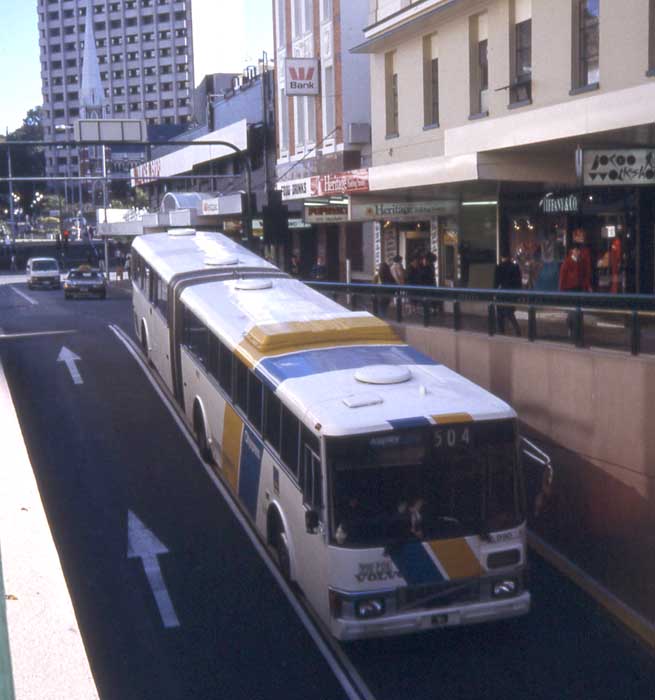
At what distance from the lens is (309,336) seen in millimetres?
12172

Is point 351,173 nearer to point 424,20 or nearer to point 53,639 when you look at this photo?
point 424,20

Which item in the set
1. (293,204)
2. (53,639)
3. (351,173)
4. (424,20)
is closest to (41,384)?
(351,173)

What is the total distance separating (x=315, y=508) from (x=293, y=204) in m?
33.4

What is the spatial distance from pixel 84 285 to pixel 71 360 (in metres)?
22.7

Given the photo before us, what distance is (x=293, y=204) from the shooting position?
42125mm

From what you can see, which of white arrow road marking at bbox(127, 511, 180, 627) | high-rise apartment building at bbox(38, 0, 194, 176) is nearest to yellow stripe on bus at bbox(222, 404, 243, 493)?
white arrow road marking at bbox(127, 511, 180, 627)

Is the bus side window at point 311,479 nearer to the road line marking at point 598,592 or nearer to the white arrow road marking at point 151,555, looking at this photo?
the white arrow road marking at point 151,555

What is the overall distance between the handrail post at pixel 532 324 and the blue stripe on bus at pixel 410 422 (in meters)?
5.78

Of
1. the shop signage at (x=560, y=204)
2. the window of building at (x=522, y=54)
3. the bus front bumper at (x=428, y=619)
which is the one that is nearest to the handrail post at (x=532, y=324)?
the bus front bumper at (x=428, y=619)

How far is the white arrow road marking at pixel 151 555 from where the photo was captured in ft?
35.7

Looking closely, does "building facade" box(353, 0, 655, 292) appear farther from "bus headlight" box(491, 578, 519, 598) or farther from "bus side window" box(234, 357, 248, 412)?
"bus headlight" box(491, 578, 519, 598)

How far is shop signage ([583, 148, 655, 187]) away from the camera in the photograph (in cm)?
1709

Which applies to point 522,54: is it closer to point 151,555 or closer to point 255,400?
point 255,400

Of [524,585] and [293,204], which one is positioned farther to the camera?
[293,204]
